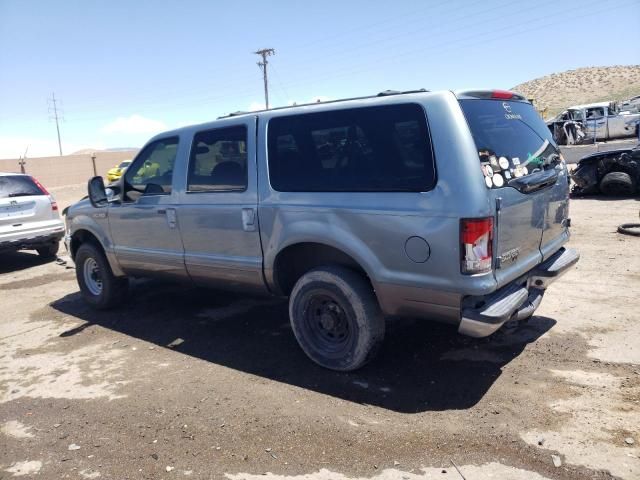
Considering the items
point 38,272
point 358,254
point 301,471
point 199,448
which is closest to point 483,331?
point 358,254

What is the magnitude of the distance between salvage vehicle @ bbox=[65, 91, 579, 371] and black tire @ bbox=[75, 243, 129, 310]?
1.11 meters

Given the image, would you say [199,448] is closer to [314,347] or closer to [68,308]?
[314,347]

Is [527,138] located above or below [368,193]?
above

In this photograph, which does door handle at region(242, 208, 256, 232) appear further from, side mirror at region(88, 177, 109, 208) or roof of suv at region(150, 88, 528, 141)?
side mirror at region(88, 177, 109, 208)

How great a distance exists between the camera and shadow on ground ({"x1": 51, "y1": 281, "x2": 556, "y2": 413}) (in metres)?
3.69

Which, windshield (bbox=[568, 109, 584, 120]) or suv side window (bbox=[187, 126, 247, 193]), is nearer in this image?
suv side window (bbox=[187, 126, 247, 193])

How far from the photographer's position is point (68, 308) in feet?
21.0

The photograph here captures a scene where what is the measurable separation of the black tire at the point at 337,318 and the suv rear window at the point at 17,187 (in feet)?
23.2

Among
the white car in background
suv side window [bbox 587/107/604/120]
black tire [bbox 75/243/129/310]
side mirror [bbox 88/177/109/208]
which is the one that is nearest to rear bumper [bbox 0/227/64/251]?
the white car in background

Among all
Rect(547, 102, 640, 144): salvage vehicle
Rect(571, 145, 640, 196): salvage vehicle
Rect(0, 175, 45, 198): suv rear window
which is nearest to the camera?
Rect(0, 175, 45, 198): suv rear window

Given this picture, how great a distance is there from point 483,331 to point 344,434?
110 cm

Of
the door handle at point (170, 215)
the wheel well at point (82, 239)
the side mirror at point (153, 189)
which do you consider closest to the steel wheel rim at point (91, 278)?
the wheel well at point (82, 239)

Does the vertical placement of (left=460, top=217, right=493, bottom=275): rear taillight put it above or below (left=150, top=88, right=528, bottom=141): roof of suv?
below

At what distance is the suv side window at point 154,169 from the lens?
498cm
